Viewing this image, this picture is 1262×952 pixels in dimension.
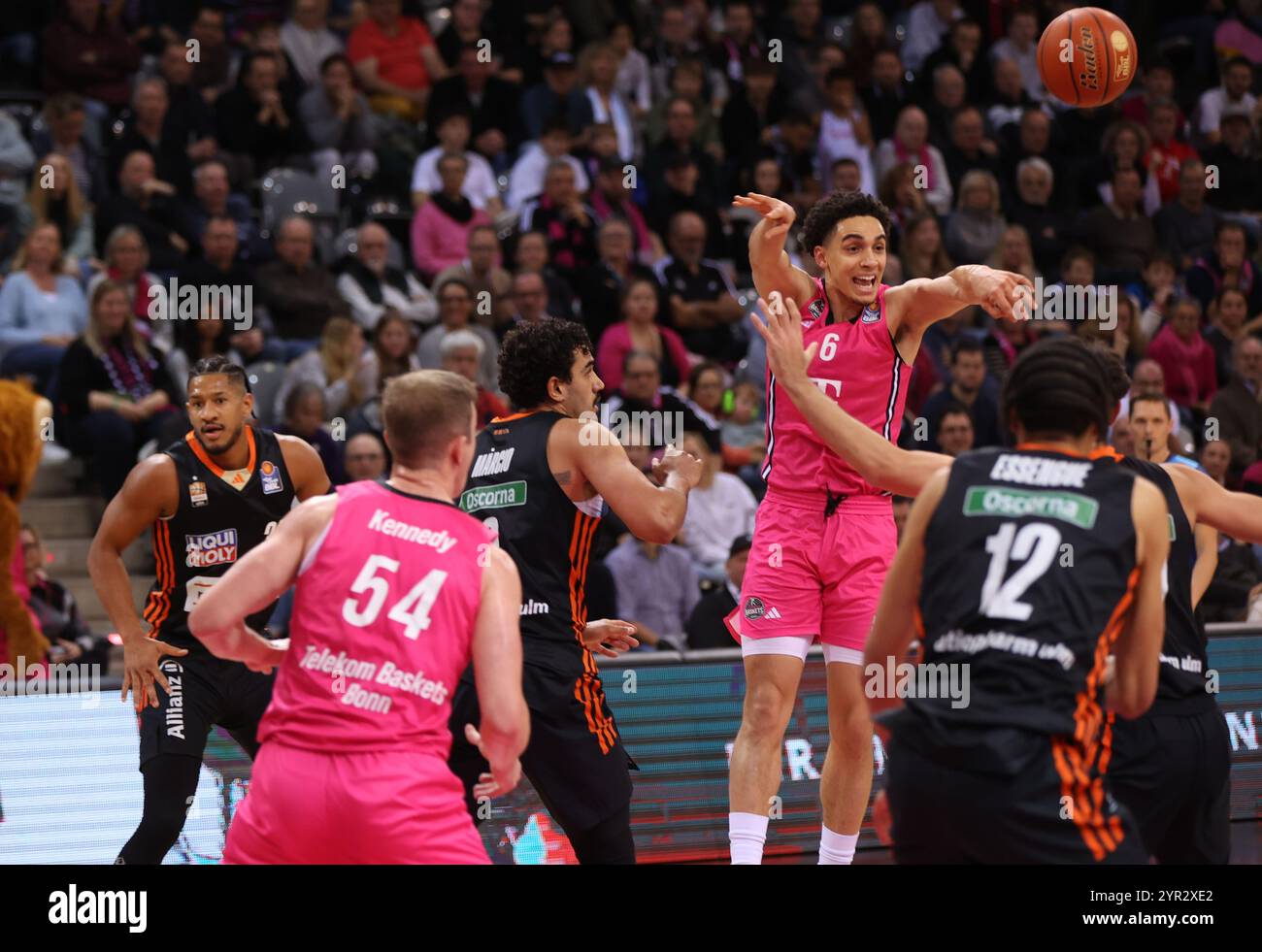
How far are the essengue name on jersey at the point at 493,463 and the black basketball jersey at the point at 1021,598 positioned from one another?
1984 millimetres

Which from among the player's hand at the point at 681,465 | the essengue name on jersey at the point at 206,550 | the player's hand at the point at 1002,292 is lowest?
the essengue name on jersey at the point at 206,550

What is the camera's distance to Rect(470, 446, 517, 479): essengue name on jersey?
18.1 feet

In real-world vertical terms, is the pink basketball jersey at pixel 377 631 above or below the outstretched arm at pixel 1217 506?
below

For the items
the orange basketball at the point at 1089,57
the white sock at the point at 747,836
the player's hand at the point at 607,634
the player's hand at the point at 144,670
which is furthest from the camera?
the orange basketball at the point at 1089,57

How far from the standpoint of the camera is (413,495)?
411 centimetres

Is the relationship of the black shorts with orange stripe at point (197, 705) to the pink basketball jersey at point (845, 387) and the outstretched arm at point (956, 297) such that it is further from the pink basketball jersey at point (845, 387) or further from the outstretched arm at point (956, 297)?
the outstretched arm at point (956, 297)

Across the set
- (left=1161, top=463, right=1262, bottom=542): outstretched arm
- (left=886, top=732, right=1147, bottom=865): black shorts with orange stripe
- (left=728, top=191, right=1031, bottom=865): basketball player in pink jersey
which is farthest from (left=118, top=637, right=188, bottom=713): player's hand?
(left=1161, top=463, right=1262, bottom=542): outstretched arm

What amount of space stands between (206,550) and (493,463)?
1.44 m

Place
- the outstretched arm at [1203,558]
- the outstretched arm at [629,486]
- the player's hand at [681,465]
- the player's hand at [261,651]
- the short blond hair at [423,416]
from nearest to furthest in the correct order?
the short blond hair at [423,416] < the player's hand at [261,651] < the outstretched arm at [1203,558] < the outstretched arm at [629,486] < the player's hand at [681,465]

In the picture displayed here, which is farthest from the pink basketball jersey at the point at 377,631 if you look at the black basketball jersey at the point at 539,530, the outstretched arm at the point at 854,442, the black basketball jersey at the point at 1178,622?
the black basketball jersey at the point at 1178,622

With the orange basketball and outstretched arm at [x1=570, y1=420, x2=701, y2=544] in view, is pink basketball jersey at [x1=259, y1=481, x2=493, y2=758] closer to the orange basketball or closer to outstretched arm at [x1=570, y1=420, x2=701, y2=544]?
outstretched arm at [x1=570, y1=420, x2=701, y2=544]

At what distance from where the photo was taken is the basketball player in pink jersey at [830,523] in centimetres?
599

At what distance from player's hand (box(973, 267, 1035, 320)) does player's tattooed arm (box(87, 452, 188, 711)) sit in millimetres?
3121
